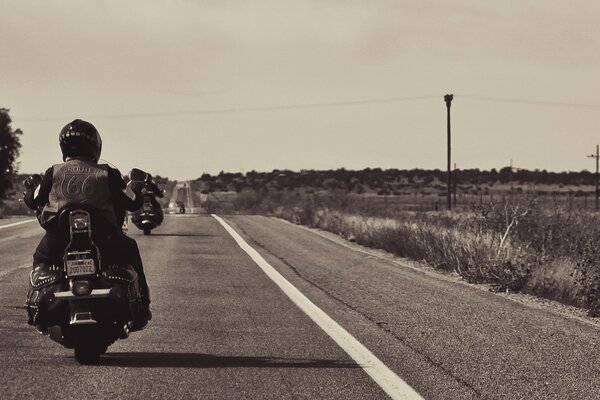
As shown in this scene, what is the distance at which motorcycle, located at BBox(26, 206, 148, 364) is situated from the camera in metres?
7.61

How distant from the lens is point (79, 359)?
8.21m

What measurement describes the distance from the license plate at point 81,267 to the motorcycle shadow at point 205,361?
1.08m

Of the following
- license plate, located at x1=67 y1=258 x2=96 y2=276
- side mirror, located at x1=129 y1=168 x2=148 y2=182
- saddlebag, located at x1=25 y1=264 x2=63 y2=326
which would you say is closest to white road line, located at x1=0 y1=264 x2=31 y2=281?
side mirror, located at x1=129 y1=168 x2=148 y2=182

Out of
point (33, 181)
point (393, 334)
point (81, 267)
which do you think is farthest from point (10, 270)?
point (81, 267)

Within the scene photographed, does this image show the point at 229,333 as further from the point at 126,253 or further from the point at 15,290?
the point at 15,290

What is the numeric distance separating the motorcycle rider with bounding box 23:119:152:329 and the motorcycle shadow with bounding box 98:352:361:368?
1.41ft

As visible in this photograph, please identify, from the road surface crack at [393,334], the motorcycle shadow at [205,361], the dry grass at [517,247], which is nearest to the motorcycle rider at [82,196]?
the motorcycle shadow at [205,361]

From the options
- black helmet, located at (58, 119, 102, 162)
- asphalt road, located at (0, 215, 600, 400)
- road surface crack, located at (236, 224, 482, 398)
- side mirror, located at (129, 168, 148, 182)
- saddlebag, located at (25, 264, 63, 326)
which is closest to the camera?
asphalt road, located at (0, 215, 600, 400)

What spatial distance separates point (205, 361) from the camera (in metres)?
8.45

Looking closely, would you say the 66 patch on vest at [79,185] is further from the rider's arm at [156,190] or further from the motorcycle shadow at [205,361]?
the motorcycle shadow at [205,361]

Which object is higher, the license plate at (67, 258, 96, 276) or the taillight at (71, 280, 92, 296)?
the license plate at (67, 258, 96, 276)

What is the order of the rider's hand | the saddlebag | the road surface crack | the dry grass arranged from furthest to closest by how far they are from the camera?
the dry grass, the rider's hand, the saddlebag, the road surface crack

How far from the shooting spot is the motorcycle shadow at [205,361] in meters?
8.23

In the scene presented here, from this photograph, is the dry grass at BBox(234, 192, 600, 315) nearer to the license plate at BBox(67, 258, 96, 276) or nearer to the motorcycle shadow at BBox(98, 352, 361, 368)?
the motorcycle shadow at BBox(98, 352, 361, 368)
